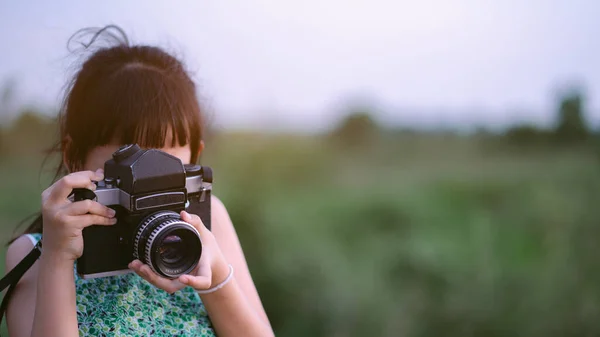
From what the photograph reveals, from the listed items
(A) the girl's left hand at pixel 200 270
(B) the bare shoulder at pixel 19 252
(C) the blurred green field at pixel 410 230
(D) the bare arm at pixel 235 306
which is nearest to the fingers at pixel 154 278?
(A) the girl's left hand at pixel 200 270

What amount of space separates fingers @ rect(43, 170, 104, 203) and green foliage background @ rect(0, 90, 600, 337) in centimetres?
99

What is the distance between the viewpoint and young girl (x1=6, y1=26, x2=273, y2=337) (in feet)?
2.50

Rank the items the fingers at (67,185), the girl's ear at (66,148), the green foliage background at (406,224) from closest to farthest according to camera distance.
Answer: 1. the fingers at (67,185)
2. the girl's ear at (66,148)
3. the green foliage background at (406,224)

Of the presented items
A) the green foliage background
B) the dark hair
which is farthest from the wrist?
the green foliage background

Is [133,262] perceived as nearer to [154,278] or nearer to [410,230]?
[154,278]

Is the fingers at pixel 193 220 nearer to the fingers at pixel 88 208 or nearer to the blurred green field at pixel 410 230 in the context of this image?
the fingers at pixel 88 208

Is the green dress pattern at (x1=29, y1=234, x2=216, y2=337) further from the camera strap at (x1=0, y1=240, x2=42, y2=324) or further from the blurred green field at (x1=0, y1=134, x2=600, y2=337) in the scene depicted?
the blurred green field at (x1=0, y1=134, x2=600, y2=337)

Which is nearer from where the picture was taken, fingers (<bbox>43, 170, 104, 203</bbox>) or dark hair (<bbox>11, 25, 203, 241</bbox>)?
fingers (<bbox>43, 170, 104, 203</bbox>)

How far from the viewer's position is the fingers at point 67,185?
29.4 inches

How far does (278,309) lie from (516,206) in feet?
3.50

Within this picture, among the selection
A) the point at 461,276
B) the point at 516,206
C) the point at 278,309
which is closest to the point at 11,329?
the point at 278,309

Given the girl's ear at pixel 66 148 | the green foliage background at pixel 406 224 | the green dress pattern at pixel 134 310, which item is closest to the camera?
the green dress pattern at pixel 134 310

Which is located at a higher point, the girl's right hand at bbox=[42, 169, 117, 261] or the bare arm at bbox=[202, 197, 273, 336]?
the girl's right hand at bbox=[42, 169, 117, 261]

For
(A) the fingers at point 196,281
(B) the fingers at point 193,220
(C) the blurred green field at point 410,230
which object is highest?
(B) the fingers at point 193,220
